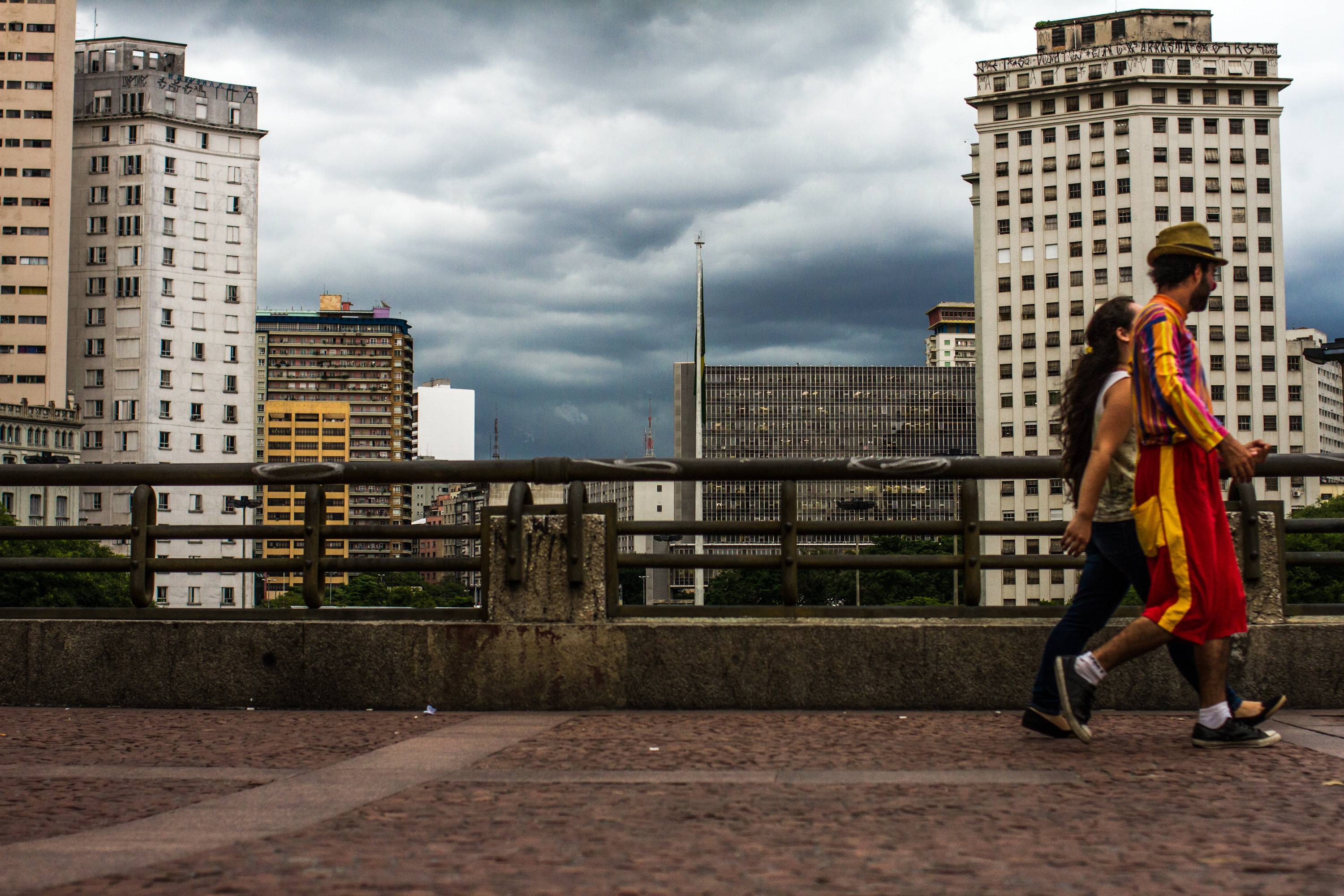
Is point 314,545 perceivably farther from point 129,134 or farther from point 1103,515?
point 129,134

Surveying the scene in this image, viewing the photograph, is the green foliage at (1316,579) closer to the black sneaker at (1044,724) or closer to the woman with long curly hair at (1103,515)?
the woman with long curly hair at (1103,515)

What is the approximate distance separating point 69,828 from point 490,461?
3.59 meters

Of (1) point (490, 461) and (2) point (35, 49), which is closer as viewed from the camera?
(1) point (490, 461)

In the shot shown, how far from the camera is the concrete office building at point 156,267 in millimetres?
129875

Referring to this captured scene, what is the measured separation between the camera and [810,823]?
3969mm

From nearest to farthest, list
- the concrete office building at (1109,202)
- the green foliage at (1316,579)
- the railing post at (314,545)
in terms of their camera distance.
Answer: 1. the railing post at (314,545)
2. the green foliage at (1316,579)
3. the concrete office building at (1109,202)

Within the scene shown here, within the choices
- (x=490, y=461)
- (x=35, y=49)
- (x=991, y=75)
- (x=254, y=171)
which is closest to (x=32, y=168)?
(x=35, y=49)

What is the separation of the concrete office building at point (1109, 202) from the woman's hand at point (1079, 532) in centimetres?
11267

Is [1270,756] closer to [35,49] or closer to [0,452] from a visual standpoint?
[0,452]

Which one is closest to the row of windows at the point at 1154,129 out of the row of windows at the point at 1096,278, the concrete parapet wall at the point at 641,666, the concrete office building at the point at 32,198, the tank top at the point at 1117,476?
the row of windows at the point at 1096,278

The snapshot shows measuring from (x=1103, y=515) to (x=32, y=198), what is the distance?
424ft

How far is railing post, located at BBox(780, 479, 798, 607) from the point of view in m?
6.99

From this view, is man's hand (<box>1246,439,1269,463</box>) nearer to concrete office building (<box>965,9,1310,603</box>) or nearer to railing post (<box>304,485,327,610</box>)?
railing post (<box>304,485,327,610</box>)

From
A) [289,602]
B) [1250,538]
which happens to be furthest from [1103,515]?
[289,602]
